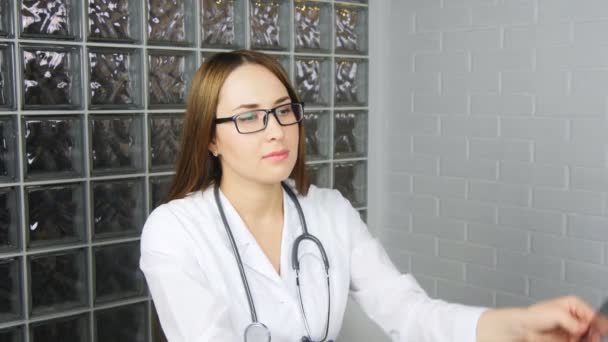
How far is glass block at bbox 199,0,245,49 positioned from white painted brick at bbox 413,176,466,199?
1.06m

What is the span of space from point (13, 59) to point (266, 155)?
1.05 meters

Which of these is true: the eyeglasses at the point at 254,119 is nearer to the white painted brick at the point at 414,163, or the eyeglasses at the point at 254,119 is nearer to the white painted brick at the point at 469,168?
the white painted brick at the point at 469,168

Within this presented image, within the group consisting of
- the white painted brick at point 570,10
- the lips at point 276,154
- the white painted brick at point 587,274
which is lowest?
the white painted brick at point 587,274

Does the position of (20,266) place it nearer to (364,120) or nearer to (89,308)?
(89,308)

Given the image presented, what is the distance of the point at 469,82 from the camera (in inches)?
127

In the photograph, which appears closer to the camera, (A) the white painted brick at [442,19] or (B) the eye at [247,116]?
(B) the eye at [247,116]

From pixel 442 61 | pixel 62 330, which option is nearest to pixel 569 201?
pixel 442 61

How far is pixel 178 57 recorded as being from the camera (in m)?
2.81

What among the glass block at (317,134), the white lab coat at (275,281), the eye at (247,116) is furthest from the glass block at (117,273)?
the eye at (247,116)

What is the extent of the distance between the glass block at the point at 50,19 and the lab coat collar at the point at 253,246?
3.12 ft

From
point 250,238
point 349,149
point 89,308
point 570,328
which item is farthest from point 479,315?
point 349,149

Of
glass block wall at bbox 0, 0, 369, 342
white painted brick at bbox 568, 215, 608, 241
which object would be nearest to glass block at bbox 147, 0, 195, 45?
glass block wall at bbox 0, 0, 369, 342

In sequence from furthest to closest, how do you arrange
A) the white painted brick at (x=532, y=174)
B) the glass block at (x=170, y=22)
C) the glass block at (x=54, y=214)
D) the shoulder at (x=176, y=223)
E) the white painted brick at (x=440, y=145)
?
1. the white painted brick at (x=440, y=145)
2. the white painted brick at (x=532, y=174)
3. the glass block at (x=170, y=22)
4. the glass block at (x=54, y=214)
5. the shoulder at (x=176, y=223)

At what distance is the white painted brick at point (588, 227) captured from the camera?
9.25 feet
